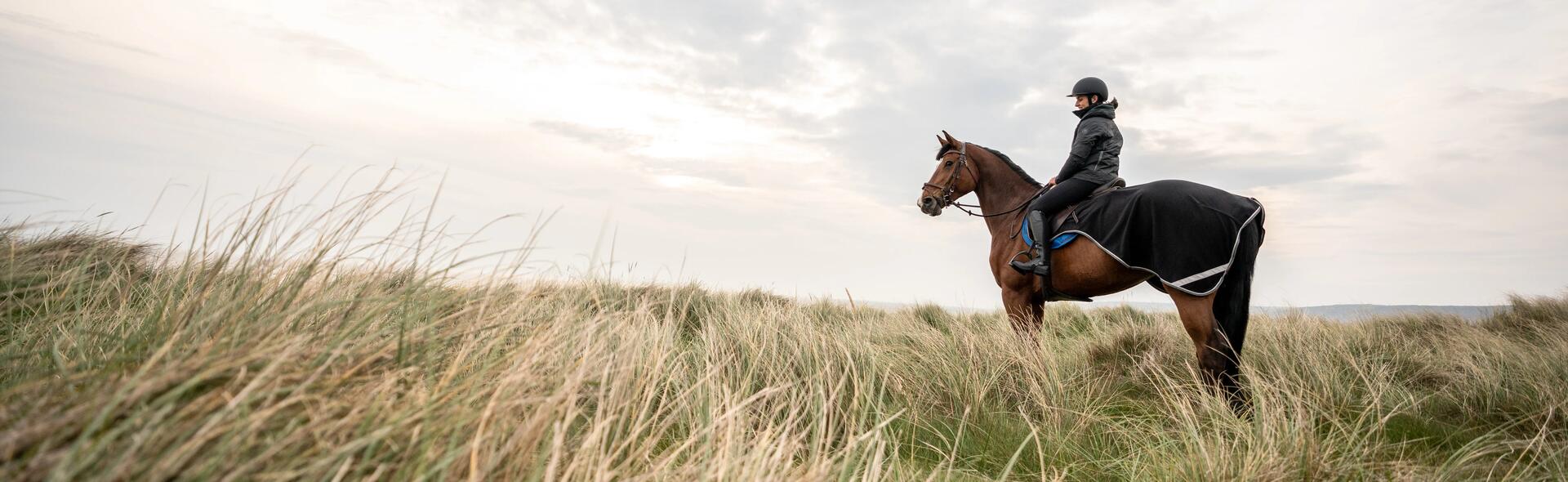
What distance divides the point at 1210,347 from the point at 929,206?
2496 mm

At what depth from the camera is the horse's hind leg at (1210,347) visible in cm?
423

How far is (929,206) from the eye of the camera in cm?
618

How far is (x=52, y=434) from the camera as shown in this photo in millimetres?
1136

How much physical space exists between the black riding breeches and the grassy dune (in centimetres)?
106

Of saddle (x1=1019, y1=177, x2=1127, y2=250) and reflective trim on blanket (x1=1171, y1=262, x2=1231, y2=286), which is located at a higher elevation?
saddle (x1=1019, y1=177, x2=1127, y2=250)

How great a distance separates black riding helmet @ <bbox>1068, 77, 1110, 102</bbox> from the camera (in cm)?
554

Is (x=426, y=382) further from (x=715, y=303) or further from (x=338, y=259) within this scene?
(x=715, y=303)

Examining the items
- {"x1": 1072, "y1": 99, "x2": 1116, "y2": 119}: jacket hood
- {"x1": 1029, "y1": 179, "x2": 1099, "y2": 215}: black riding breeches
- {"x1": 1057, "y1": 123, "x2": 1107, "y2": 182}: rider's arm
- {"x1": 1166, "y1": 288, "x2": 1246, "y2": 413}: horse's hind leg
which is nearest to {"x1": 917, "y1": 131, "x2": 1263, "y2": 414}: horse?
{"x1": 1166, "y1": 288, "x2": 1246, "y2": 413}: horse's hind leg

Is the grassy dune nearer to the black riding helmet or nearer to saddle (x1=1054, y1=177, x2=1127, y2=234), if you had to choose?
saddle (x1=1054, y1=177, x2=1127, y2=234)

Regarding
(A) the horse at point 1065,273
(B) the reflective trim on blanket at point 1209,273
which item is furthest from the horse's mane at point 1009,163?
(B) the reflective trim on blanket at point 1209,273

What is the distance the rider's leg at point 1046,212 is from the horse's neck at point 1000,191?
1.57ft

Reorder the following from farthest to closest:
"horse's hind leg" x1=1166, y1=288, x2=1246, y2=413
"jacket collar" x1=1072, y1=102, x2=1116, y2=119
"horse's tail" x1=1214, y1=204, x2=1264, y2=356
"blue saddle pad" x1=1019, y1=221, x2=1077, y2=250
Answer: "jacket collar" x1=1072, y1=102, x2=1116, y2=119 < "blue saddle pad" x1=1019, y1=221, x2=1077, y2=250 < "horse's tail" x1=1214, y1=204, x2=1264, y2=356 < "horse's hind leg" x1=1166, y1=288, x2=1246, y2=413

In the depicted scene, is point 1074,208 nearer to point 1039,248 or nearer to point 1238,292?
point 1039,248

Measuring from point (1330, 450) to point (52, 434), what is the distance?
3434 mm
